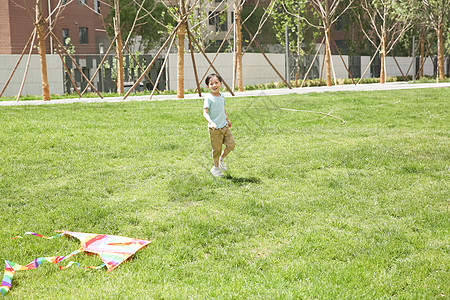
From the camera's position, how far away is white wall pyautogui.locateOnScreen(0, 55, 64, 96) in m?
23.6

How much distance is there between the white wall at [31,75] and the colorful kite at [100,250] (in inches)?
793

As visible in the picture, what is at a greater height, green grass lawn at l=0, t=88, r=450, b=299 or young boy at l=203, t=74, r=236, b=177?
young boy at l=203, t=74, r=236, b=177

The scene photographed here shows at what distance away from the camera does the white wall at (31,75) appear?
2364 cm

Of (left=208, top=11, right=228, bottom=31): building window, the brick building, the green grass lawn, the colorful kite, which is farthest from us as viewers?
the brick building

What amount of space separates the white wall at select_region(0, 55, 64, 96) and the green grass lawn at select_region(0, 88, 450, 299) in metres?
13.0

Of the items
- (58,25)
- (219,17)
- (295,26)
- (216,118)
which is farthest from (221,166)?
(219,17)

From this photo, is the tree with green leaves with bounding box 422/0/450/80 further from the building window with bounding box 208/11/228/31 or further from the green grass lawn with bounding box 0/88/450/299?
the green grass lawn with bounding box 0/88/450/299

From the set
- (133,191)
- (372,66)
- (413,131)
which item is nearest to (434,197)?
(133,191)

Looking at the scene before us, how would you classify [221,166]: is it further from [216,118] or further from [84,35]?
[84,35]

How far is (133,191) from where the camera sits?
22.5 feet

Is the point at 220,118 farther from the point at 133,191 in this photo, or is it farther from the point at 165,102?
the point at 165,102

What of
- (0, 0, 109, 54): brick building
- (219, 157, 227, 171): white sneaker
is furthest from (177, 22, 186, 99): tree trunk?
(0, 0, 109, 54): brick building

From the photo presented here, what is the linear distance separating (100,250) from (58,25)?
4051cm

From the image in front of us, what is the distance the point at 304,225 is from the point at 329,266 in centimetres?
106
